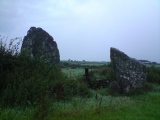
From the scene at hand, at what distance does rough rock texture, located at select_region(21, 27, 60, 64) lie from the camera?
59.3 ft

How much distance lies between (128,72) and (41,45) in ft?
20.0

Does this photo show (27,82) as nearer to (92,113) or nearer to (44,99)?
(44,99)

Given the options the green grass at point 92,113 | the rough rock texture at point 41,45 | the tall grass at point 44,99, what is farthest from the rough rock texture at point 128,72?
the green grass at point 92,113

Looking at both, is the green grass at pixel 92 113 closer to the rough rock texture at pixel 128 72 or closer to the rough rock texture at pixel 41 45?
the rough rock texture at pixel 128 72

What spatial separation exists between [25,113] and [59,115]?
3.83 ft

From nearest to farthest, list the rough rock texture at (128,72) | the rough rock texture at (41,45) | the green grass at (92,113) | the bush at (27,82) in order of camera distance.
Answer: the green grass at (92,113), the bush at (27,82), the rough rock texture at (41,45), the rough rock texture at (128,72)

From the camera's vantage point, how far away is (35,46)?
18.2 metres

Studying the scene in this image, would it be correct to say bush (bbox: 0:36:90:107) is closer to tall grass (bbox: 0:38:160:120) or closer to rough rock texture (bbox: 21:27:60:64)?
tall grass (bbox: 0:38:160:120)

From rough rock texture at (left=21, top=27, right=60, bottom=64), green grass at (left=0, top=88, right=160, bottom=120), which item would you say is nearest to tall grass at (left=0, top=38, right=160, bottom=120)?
green grass at (left=0, top=88, right=160, bottom=120)

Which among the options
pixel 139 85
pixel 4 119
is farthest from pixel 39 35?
pixel 4 119

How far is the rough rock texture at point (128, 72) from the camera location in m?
18.7

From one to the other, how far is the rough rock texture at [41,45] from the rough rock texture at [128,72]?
13.6ft

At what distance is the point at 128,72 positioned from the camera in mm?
19047

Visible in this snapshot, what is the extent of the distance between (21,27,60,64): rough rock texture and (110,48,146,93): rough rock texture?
4.13 m
